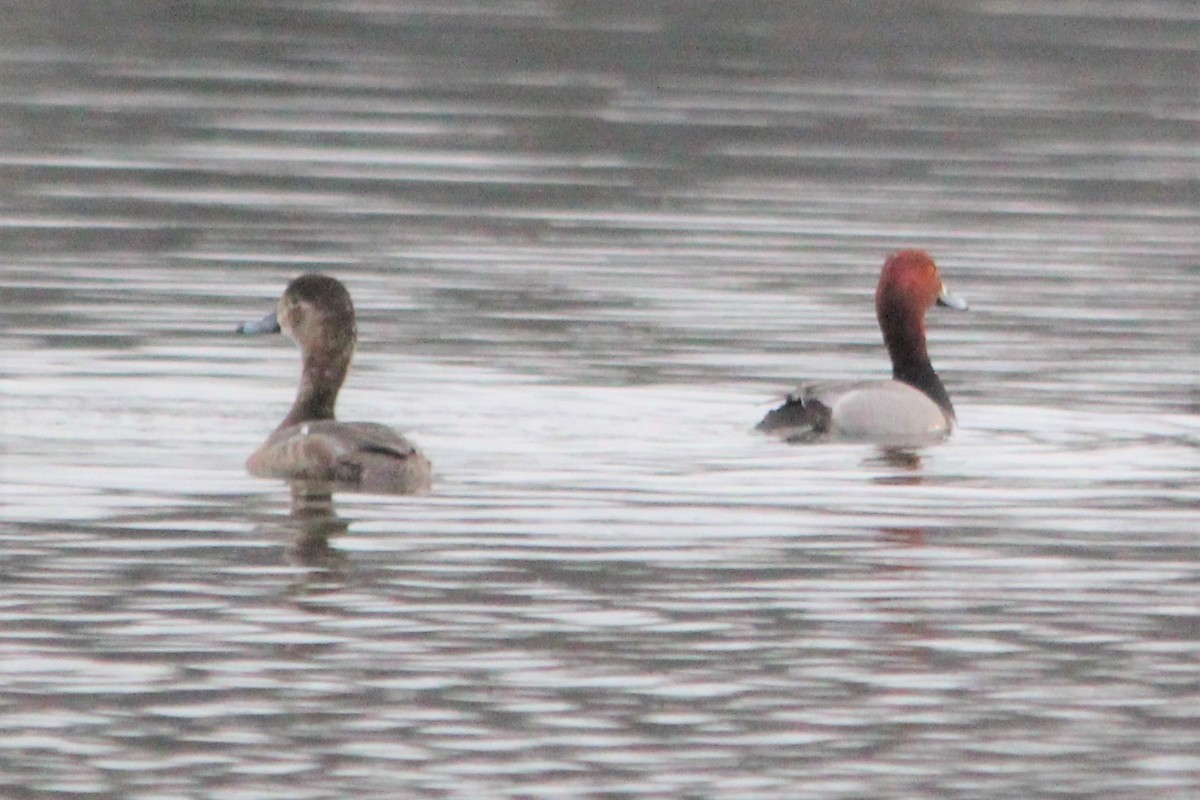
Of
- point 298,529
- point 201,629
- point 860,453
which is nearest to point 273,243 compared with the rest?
point 860,453

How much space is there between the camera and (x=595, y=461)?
14281 millimetres

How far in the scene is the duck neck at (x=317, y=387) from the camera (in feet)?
47.7

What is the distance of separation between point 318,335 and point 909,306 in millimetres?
3465

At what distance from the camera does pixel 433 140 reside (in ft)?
96.9

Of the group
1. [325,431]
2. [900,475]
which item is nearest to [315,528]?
[325,431]

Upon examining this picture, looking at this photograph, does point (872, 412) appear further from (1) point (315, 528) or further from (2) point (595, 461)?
(1) point (315, 528)

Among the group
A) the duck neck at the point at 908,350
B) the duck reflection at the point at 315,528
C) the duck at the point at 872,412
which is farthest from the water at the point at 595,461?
the duck neck at the point at 908,350

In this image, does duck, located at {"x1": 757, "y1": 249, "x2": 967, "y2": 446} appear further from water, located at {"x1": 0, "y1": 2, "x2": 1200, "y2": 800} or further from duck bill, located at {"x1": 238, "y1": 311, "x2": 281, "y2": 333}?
duck bill, located at {"x1": 238, "y1": 311, "x2": 281, "y2": 333}

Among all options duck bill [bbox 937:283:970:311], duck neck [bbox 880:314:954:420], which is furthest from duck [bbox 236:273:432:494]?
duck bill [bbox 937:283:970:311]

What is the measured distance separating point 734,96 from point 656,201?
936 centimetres

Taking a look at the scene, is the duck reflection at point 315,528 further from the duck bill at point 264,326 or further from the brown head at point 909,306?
the brown head at point 909,306

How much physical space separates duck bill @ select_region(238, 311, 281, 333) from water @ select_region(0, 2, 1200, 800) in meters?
0.47

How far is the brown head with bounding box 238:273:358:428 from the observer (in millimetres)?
14547

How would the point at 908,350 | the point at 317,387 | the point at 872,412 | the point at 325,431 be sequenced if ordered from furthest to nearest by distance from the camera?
the point at 908,350 < the point at 872,412 < the point at 317,387 < the point at 325,431
